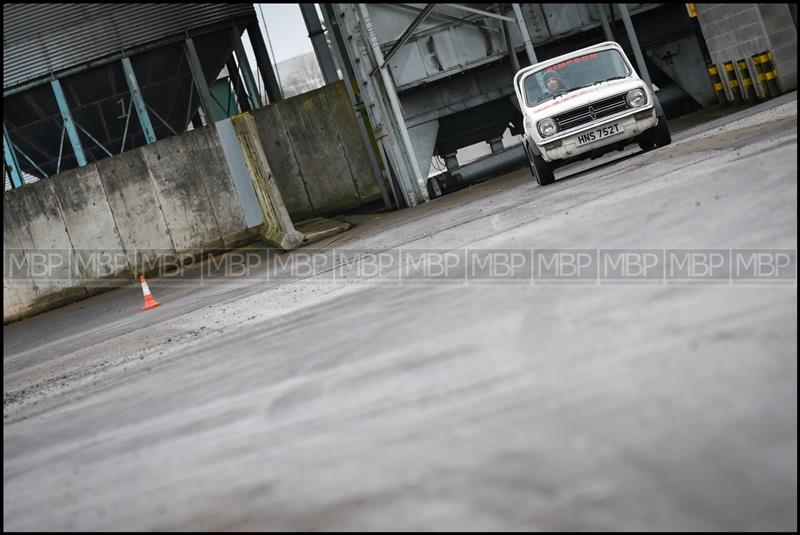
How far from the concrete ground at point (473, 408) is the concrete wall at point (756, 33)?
8864mm

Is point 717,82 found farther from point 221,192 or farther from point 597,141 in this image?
point 221,192

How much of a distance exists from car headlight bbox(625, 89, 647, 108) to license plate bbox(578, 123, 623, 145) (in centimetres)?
38

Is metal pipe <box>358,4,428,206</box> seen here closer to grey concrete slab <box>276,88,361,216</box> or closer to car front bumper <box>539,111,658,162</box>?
grey concrete slab <box>276,88,361,216</box>

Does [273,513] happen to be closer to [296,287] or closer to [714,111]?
[296,287]

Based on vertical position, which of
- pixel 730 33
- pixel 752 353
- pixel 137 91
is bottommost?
pixel 752 353

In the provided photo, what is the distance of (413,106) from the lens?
22.7 meters

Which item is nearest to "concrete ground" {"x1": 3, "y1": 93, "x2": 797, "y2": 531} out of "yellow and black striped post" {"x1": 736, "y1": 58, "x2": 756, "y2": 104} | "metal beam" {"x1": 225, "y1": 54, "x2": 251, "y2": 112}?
"yellow and black striped post" {"x1": 736, "y1": 58, "x2": 756, "y2": 104}

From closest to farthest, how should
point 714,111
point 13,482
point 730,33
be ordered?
point 13,482 < point 730,33 < point 714,111

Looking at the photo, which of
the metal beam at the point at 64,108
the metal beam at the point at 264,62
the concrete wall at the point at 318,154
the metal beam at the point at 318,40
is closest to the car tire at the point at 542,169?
the concrete wall at the point at 318,154

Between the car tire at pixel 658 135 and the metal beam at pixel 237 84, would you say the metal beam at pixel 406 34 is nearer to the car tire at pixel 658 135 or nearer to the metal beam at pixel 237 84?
the car tire at pixel 658 135

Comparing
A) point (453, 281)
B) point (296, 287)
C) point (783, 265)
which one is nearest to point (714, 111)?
point (296, 287)

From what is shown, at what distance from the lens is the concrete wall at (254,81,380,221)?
2412 cm

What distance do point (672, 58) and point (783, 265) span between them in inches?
743

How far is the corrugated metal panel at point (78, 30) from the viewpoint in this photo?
28.4 m
